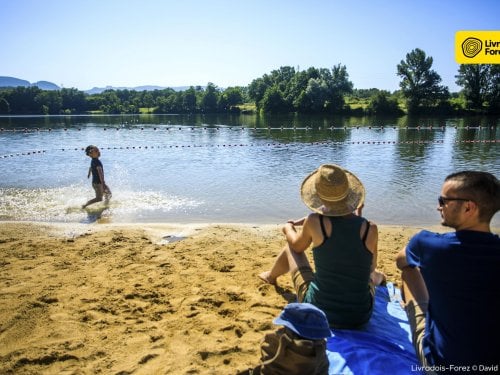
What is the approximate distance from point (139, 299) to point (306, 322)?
343 centimetres

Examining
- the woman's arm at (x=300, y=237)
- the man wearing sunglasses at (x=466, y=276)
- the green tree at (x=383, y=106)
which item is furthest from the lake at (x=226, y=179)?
the green tree at (x=383, y=106)

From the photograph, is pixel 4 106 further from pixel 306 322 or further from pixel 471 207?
pixel 471 207

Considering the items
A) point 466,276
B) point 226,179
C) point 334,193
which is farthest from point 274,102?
point 466,276

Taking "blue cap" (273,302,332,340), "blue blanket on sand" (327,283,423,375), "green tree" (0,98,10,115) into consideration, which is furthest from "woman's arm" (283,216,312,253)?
"green tree" (0,98,10,115)

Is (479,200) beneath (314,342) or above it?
above

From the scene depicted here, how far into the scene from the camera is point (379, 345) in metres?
3.40

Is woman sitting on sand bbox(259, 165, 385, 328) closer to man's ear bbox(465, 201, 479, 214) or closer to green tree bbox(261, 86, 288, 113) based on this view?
man's ear bbox(465, 201, 479, 214)

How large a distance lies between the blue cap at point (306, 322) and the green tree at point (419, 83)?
270 ft

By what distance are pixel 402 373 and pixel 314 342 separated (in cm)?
115

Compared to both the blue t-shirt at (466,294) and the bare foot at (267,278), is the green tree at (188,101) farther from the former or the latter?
the blue t-shirt at (466,294)

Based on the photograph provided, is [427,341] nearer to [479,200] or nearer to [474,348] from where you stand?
[474,348]

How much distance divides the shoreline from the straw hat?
166 cm

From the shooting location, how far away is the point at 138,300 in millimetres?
5109

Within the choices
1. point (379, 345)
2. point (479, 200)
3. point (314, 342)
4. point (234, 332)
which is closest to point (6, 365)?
point (234, 332)
